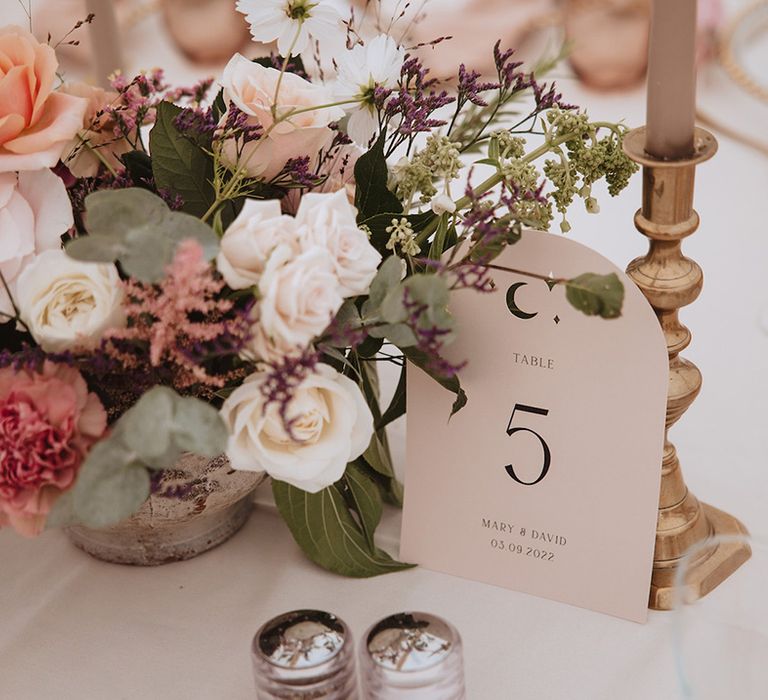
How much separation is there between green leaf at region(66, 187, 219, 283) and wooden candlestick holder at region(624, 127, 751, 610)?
29 cm

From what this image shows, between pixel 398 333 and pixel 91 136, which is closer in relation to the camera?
pixel 398 333

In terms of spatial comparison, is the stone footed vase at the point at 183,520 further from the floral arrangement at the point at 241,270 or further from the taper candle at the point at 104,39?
the taper candle at the point at 104,39

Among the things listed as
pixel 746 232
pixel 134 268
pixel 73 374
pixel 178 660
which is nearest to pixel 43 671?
pixel 178 660

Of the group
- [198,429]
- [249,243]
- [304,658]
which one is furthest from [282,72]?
[304,658]

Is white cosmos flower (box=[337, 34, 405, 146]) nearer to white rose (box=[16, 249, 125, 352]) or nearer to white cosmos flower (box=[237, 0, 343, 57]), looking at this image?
white cosmos flower (box=[237, 0, 343, 57])

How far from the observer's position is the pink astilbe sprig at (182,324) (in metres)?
0.55

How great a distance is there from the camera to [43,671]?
748 millimetres

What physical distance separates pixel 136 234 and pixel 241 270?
7 centimetres

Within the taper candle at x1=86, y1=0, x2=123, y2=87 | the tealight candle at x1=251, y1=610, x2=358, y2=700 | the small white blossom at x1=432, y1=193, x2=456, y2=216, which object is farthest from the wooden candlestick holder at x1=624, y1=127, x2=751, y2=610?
the taper candle at x1=86, y1=0, x2=123, y2=87

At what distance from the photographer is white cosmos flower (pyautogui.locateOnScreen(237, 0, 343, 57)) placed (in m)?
0.70

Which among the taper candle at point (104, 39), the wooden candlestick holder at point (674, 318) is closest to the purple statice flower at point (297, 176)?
the wooden candlestick holder at point (674, 318)

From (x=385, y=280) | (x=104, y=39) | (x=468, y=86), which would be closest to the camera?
(x=385, y=280)

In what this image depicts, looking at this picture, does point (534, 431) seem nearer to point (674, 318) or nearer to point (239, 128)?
point (674, 318)

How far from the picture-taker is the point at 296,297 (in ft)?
1.88
